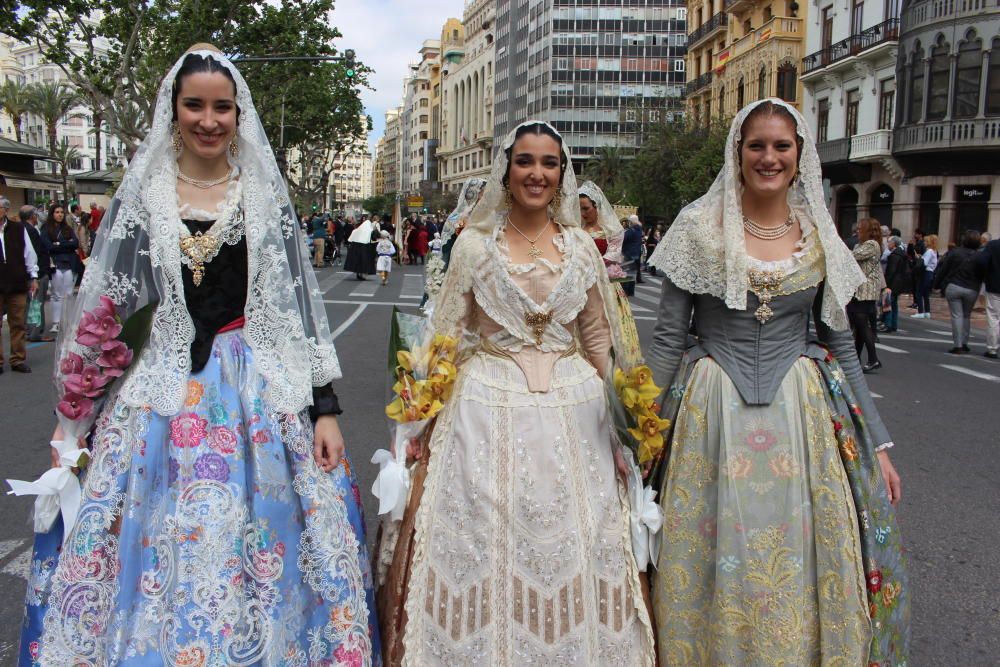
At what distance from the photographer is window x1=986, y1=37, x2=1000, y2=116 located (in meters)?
24.9

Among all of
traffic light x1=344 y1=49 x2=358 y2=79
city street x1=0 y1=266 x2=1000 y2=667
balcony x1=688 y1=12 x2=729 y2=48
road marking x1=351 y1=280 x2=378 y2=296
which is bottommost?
city street x1=0 y1=266 x2=1000 y2=667

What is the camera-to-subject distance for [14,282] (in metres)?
9.49

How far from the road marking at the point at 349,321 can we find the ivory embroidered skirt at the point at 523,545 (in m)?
8.69

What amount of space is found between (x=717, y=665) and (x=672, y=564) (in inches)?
14.0

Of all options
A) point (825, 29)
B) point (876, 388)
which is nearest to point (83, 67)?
point (876, 388)

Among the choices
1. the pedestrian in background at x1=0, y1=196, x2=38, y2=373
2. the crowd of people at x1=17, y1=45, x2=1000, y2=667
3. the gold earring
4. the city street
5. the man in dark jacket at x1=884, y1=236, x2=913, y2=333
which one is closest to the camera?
the crowd of people at x1=17, y1=45, x2=1000, y2=667

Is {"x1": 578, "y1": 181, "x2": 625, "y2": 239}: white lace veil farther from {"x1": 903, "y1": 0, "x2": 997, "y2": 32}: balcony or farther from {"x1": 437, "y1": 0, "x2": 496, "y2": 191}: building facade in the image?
{"x1": 437, "y1": 0, "x2": 496, "y2": 191}: building facade

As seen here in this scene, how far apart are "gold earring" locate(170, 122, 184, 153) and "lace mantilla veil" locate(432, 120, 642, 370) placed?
3.60 feet

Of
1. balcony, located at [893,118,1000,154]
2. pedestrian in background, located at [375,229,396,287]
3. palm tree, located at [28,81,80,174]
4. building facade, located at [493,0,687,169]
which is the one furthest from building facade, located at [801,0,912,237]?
palm tree, located at [28,81,80,174]

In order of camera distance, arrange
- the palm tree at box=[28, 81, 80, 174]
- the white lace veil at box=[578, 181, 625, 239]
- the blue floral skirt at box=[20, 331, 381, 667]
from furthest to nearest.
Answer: the palm tree at box=[28, 81, 80, 174] → the white lace veil at box=[578, 181, 625, 239] → the blue floral skirt at box=[20, 331, 381, 667]

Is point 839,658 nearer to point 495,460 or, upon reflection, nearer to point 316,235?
point 495,460

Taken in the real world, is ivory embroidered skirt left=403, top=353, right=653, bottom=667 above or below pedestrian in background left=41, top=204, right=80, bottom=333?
below

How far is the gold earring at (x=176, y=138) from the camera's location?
114 inches

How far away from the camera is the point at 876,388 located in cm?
942
